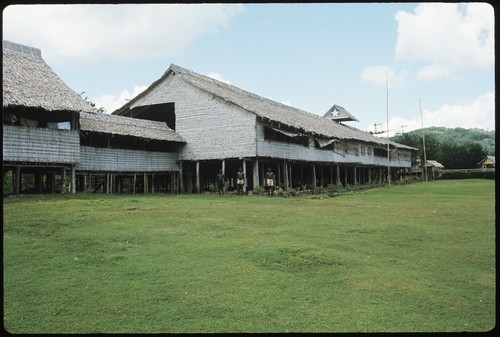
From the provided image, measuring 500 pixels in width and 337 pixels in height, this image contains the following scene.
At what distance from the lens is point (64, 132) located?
66.0 feet

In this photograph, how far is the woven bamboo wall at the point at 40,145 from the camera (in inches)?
708

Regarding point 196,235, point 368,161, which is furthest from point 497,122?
point 368,161

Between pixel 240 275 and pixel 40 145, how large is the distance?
48.0 ft

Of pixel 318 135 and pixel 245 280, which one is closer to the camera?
pixel 245 280

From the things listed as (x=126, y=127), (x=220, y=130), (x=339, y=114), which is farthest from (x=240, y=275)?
(x=339, y=114)

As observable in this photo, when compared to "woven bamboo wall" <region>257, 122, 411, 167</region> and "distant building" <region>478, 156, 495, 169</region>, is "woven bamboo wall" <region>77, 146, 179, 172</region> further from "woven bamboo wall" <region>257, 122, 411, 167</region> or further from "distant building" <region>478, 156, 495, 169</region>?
"distant building" <region>478, 156, 495, 169</region>

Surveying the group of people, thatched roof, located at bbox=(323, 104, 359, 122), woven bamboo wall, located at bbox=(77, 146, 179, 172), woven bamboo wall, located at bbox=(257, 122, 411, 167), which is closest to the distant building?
woven bamboo wall, located at bbox=(257, 122, 411, 167)

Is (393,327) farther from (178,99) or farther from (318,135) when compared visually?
(318,135)

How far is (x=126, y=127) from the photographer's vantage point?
78.7 ft

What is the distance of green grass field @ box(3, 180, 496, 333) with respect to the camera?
5750 millimetres

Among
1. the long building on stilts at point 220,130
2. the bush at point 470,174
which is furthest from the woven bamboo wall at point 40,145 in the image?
the bush at point 470,174

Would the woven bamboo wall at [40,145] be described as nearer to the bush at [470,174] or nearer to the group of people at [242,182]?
the group of people at [242,182]

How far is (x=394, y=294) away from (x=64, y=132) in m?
17.2

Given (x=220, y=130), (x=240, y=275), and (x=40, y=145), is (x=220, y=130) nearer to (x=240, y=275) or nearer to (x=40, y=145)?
(x=40, y=145)
